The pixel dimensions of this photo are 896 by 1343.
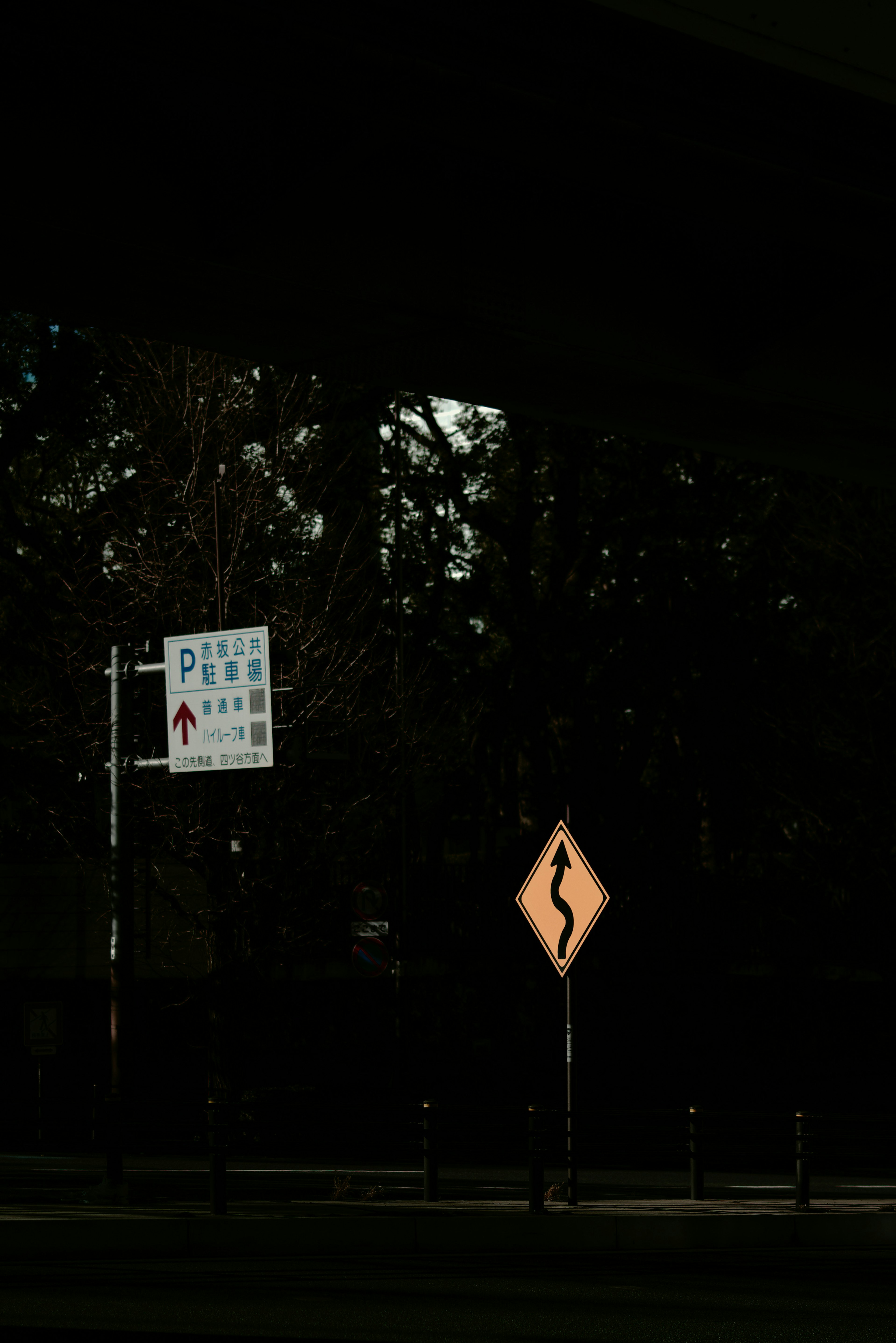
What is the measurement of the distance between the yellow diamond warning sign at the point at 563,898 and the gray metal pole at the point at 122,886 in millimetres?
3677

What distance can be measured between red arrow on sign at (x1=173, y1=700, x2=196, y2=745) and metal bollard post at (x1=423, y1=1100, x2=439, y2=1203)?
574 cm

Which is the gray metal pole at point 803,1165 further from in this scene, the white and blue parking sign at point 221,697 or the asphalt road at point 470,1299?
the white and blue parking sign at point 221,697

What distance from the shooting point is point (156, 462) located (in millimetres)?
24531

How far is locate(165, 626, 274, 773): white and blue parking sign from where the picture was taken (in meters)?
19.0

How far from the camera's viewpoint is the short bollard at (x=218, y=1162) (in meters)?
13.6

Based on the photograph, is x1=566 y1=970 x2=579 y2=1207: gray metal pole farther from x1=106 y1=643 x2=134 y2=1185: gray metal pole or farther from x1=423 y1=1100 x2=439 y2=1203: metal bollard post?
x1=106 y1=643 x2=134 y2=1185: gray metal pole

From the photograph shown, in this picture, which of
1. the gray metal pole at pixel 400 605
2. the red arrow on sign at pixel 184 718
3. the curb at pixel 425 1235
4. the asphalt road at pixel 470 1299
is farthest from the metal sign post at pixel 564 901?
the gray metal pole at pixel 400 605

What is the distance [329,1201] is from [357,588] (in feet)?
44.5

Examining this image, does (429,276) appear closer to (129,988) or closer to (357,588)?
(129,988)

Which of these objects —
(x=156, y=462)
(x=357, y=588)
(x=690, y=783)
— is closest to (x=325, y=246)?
(x=156, y=462)

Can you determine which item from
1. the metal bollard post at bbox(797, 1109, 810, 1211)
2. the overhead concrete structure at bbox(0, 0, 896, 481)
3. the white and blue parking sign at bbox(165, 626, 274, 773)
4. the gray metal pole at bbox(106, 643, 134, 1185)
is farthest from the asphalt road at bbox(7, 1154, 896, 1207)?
the overhead concrete structure at bbox(0, 0, 896, 481)

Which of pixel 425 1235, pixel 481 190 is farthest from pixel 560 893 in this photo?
pixel 481 190

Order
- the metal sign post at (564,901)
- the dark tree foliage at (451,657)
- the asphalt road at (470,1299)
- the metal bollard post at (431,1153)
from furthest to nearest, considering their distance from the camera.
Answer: the dark tree foliage at (451,657)
the metal sign post at (564,901)
the metal bollard post at (431,1153)
the asphalt road at (470,1299)

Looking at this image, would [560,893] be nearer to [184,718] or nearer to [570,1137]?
[570,1137]
